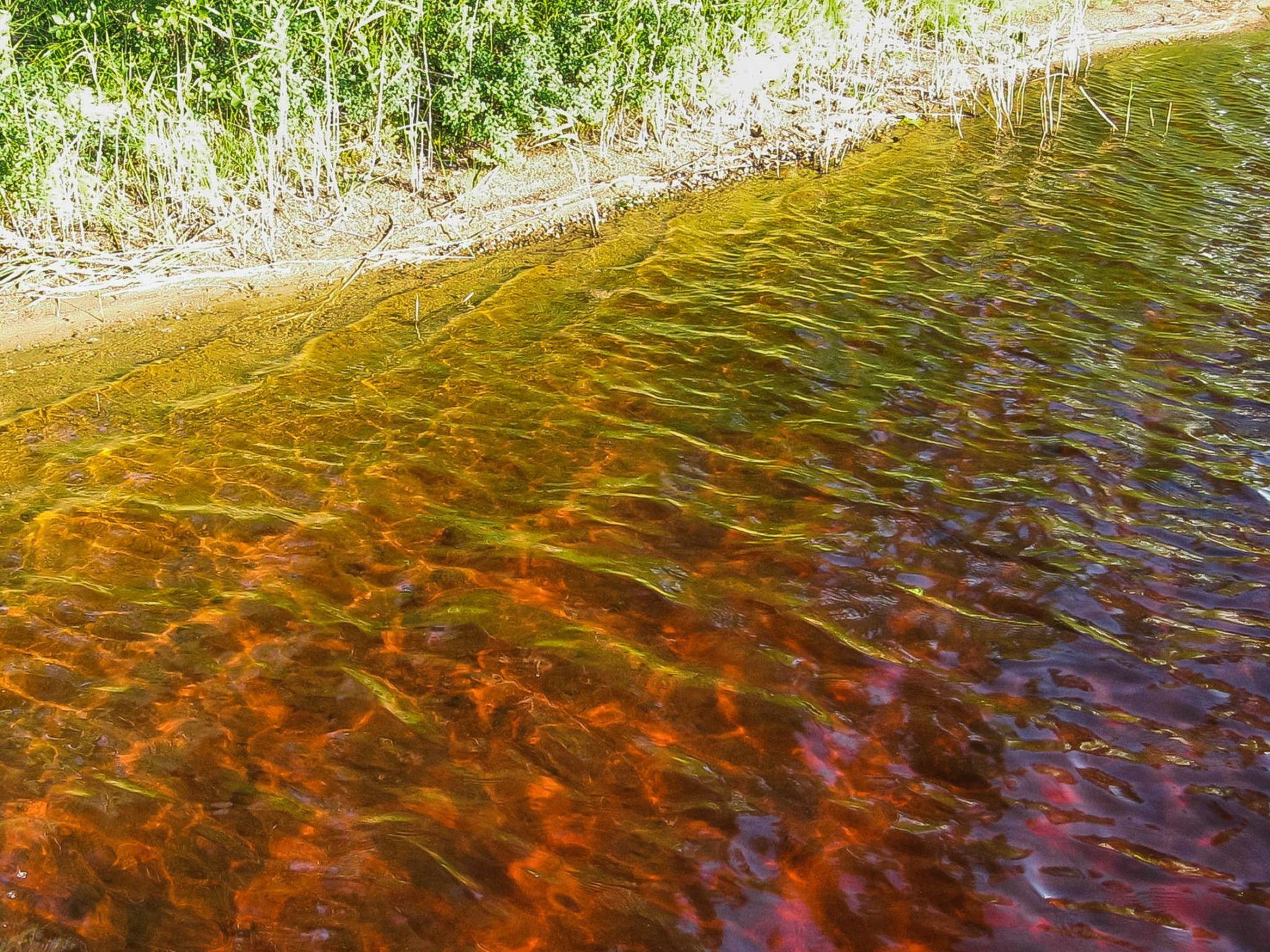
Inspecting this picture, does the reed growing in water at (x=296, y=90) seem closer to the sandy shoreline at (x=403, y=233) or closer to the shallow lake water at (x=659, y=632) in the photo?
the sandy shoreline at (x=403, y=233)

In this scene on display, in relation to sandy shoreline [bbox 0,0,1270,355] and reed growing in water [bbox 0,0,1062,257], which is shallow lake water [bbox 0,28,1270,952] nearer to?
sandy shoreline [bbox 0,0,1270,355]

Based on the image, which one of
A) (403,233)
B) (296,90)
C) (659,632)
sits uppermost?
(296,90)

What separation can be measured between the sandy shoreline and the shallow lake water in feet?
2.65

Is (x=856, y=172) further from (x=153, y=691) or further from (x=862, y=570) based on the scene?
(x=153, y=691)

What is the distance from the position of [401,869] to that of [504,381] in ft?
10.7

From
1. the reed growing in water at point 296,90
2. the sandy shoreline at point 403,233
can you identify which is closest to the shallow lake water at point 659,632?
the sandy shoreline at point 403,233

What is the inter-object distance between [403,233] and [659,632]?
5.06m

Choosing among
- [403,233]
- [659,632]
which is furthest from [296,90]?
[659,632]

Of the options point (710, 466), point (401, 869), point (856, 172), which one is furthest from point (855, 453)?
point (856, 172)

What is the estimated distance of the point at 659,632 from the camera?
3.66 metres

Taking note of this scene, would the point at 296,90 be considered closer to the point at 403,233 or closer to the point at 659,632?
the point at 403,233

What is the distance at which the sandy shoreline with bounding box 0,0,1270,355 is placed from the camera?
6.37 m

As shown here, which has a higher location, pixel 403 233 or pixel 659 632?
pixel 403 233

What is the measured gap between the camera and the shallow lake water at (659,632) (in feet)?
8.83
